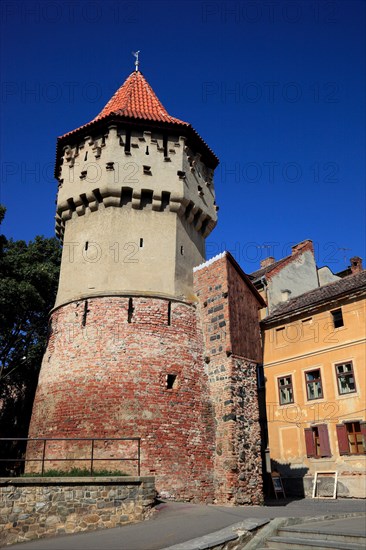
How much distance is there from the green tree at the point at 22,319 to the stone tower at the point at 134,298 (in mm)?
3235

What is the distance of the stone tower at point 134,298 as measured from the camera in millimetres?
14000

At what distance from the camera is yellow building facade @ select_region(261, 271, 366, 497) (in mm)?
18703

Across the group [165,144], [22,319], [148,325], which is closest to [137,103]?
[165,144]

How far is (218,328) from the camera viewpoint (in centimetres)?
1588

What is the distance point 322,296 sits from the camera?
21781mm

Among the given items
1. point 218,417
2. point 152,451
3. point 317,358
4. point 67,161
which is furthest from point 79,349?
point 317,358

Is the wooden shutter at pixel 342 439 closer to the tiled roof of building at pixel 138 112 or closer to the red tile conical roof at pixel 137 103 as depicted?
the tiled roof of building at pixel 138 112

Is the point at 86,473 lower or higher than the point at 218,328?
→ lower

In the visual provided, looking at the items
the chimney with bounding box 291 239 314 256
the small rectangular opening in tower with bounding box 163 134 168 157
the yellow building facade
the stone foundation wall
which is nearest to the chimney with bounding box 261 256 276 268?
the chimney with bounding box 291 239 314 256

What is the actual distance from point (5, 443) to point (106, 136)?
15949mm

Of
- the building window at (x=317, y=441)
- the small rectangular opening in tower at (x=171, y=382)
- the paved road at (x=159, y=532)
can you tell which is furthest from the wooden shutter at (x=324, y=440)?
the paved road at (x=159, y=532)

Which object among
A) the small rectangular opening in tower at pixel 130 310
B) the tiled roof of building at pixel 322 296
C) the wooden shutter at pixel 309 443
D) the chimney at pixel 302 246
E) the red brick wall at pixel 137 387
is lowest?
the wooden shutter at pixel 309 443

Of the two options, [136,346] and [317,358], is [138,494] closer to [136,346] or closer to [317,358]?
[136,346]

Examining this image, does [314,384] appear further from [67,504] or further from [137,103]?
[137,103]
